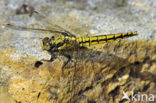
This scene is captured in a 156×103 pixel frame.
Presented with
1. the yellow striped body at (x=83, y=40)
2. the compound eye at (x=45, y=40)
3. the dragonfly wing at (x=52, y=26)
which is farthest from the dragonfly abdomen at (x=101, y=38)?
the compound eye at (x=45, y=40)

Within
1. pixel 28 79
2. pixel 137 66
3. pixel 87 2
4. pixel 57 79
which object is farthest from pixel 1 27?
pixel 137 66

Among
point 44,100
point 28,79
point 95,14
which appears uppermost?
point 95,14

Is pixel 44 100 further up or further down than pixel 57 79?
further down

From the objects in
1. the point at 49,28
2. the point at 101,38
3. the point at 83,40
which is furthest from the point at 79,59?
the point at 49,28

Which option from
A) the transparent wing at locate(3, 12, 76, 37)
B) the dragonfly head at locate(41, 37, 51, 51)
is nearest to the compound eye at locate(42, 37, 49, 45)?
the dragonfly head at locate(41, 37, 51, 51)

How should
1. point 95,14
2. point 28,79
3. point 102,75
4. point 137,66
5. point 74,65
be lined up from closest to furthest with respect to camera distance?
point 28,79 → point 74,65 → point 102,75 → point 137,66 → point 95,14

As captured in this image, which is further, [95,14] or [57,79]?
[95,14]

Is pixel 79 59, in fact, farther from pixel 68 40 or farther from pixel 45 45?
pixel 45 45

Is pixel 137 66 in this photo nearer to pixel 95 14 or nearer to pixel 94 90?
pixel 94 90
